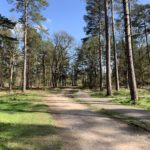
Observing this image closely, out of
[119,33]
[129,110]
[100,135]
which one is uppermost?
[119,33]

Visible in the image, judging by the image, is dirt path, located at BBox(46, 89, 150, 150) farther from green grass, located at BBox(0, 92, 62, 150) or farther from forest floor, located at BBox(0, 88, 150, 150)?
green grass, located at BBox(0, 92, 62, 150)

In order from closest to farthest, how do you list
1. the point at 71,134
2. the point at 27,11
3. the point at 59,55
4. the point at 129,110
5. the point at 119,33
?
the point at 71,134 → the point at 129,110 → the point at 27,11 → the point at 119,33 → the point at 59,55

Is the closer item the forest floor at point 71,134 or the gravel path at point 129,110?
the forest floor at point 71,134

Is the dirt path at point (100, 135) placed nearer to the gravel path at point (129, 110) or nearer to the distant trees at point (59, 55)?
the gravel path at point (129, 110)

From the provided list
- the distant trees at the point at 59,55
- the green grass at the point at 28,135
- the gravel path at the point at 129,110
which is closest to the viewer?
the green grass at the point at 28,135

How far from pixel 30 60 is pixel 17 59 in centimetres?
1050

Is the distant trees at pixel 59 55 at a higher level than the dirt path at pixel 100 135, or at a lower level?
higher

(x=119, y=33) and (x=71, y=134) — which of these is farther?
(x=119, y=33)

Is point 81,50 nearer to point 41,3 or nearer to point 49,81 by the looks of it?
point 49,81

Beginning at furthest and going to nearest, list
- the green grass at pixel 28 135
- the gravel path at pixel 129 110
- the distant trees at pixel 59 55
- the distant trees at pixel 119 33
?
the distant trees at pixel 59 55, the distant trees at pixel 119 33, the gravel path at pixel 129 110, the green grass at pixel 28 135

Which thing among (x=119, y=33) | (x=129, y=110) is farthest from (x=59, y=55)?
(x=129, y=110)

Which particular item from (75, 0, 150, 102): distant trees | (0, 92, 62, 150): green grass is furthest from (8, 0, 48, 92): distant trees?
(0, 92, 62, 150): green grass

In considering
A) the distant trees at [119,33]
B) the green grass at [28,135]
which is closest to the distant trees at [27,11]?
the distant trees at [119,33]

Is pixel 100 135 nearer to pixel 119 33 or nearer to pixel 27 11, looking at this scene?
pixel 27 11
